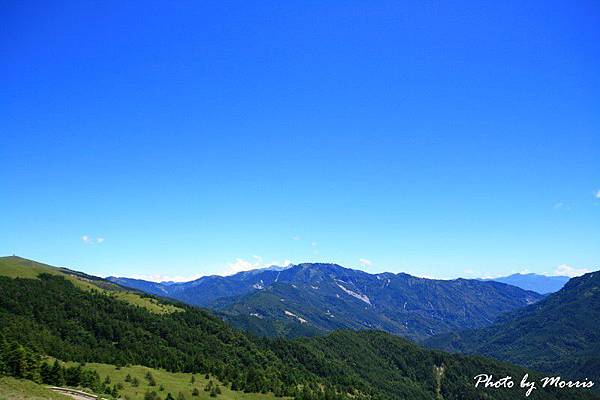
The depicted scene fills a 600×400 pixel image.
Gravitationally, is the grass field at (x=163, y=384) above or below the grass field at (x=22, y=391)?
below

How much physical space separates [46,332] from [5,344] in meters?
81.9

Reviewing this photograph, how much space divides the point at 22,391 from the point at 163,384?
64.7 m

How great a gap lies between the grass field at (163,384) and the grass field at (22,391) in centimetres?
2699

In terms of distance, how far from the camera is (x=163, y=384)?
4481 inches

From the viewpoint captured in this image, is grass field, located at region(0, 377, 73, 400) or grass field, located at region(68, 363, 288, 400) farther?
grass field, located at region(68, 363, 288, 400)

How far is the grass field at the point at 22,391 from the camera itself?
51.3 meters

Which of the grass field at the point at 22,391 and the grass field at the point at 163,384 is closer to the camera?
the grass field at the point at 22,391

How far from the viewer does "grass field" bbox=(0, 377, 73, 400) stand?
2021 inches

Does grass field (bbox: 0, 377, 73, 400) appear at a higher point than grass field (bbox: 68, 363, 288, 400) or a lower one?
higher

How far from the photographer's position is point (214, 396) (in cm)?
11925

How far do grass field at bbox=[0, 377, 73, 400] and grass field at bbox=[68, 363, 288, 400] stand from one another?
88.6ft

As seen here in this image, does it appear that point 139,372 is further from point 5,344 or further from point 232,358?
point 232,358

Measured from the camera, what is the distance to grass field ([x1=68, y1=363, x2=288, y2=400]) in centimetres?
9980

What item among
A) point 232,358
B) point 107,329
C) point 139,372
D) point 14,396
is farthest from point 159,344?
point 14,396
